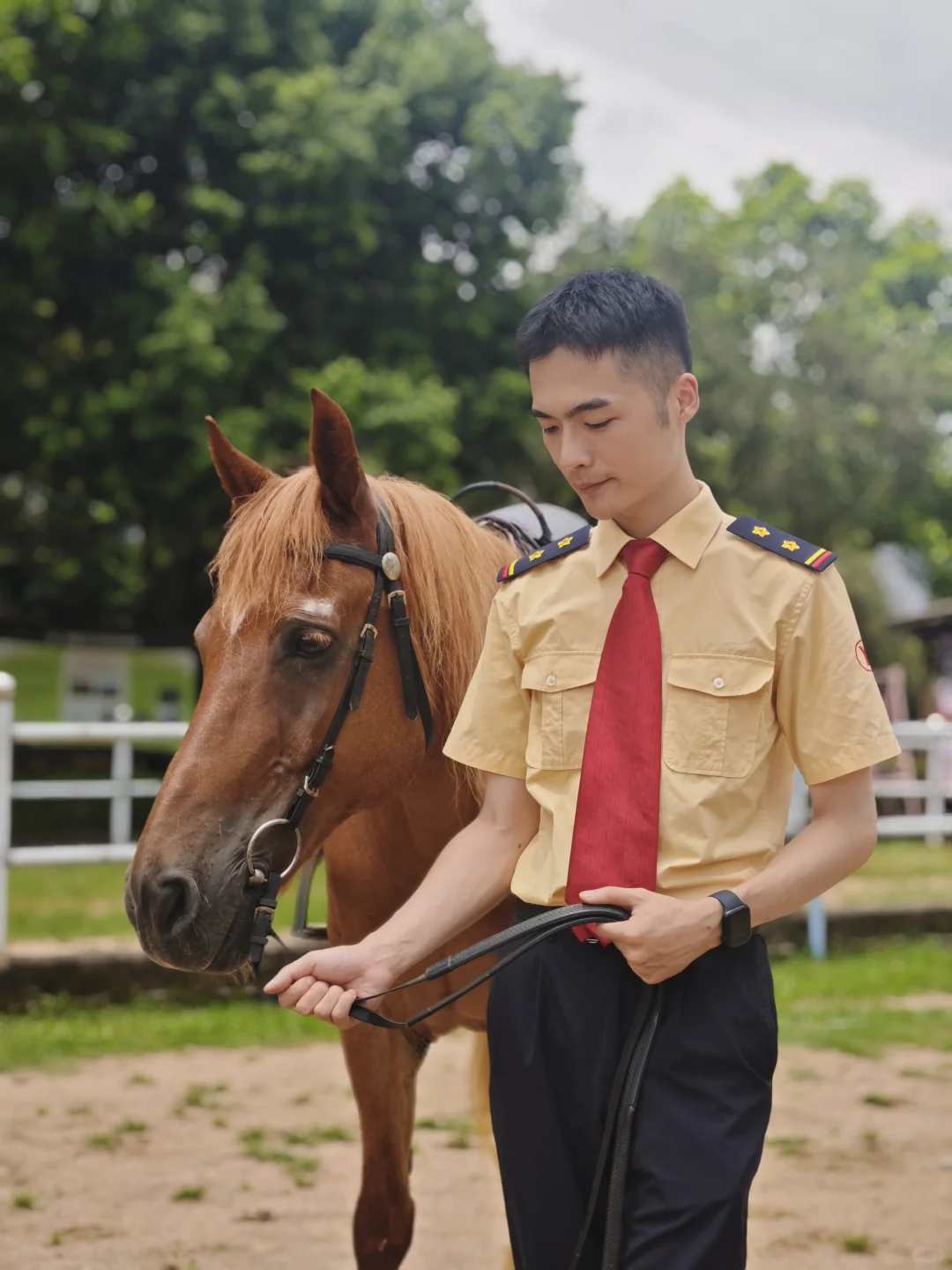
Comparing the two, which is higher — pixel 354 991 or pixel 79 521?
pixel 79 521

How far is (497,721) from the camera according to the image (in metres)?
1.90

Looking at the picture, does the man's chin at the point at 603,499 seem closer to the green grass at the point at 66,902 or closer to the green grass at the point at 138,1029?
the green grass at the point at 138,1029

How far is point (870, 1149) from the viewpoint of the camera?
475 cm

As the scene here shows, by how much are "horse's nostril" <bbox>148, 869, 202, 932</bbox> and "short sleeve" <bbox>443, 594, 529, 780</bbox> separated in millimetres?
470

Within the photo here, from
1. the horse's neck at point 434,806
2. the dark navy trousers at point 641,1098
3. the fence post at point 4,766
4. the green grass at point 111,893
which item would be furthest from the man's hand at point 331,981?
the green grass at point 111,893

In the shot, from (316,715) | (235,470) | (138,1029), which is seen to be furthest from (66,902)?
(316,715)

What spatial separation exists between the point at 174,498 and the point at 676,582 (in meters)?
11.4

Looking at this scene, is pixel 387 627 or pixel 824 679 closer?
pixel 824 679

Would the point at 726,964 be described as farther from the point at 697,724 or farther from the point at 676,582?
the point at 676,582

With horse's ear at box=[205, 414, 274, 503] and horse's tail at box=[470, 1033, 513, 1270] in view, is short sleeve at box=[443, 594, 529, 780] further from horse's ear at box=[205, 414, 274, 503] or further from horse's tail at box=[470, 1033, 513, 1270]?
horse's tail at box=[470, 1033, 513, 1270]

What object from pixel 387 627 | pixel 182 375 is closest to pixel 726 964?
pixel 387 627

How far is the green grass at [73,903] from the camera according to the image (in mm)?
7945

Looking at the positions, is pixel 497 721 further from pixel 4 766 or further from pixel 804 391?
pixel 804 391

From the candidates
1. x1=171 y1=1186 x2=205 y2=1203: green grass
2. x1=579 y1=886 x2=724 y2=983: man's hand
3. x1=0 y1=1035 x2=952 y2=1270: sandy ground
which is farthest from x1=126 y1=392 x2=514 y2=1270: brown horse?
x1=171 y1=1186 x2=205 y2=1203: green grass
